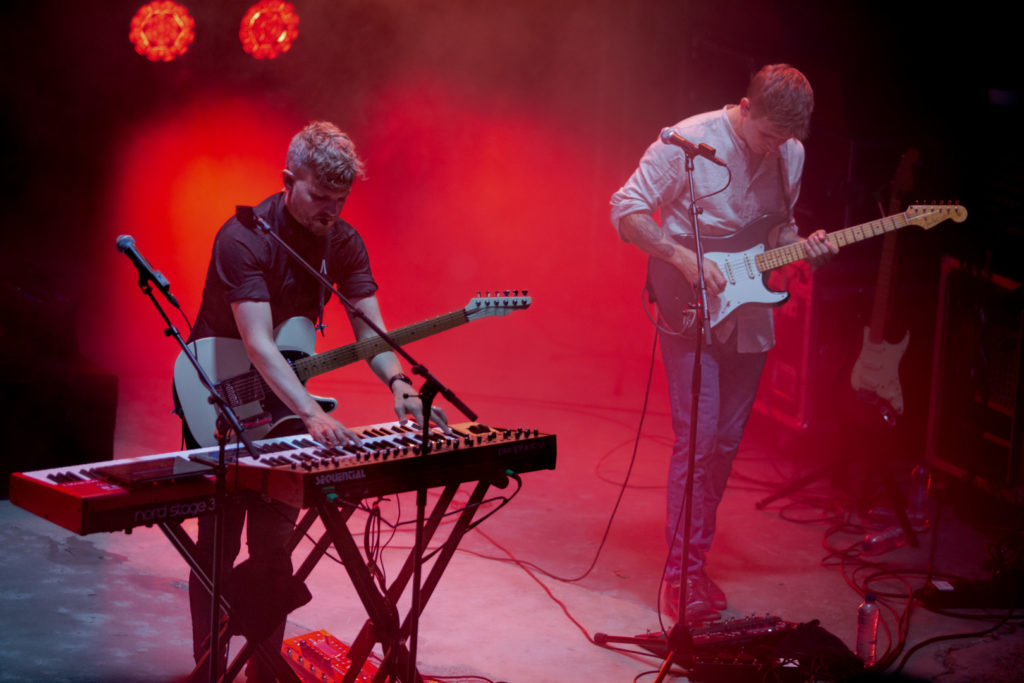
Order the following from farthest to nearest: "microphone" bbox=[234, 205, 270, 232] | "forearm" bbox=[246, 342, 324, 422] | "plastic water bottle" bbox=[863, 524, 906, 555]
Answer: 1. "plastic water bottle" bbox=[863, 524, 906, 555]
2. "forearm" bbox=[246, 342, 324, 422]
3. "microphone" bbox=[234, 205, 270, 232]

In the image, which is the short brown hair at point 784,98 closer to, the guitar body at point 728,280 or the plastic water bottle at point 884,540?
the guitar body at point 728,280

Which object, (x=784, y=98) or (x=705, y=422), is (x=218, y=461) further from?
(x=784, y=98)

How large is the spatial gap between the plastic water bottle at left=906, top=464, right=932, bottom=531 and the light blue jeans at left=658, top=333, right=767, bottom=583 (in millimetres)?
1636

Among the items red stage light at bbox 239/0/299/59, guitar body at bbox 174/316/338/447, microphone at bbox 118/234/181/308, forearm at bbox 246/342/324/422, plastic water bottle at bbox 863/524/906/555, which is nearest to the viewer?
microphone at bbox 118/234/181/308

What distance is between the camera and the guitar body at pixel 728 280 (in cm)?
393

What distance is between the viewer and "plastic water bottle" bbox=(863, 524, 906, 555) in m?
4.83

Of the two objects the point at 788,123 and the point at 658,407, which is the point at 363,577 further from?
the point at 658,407

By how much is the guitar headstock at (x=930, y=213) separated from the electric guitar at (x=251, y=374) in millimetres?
1845

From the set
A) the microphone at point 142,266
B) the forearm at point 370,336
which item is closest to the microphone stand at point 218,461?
the microphone at point 142,266

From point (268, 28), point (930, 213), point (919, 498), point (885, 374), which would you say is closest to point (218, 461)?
point (930, 213)

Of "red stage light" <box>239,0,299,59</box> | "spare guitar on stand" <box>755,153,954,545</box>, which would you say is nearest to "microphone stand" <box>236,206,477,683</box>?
→ "spare guitar on stand" <box>755,153,954,545</box>

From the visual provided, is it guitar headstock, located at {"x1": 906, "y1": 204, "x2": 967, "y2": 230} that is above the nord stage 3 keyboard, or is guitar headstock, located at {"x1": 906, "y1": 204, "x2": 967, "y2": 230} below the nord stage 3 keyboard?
above

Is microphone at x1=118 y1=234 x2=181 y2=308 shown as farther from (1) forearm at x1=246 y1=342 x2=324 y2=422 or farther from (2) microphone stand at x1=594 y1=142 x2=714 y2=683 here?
(2) microphone stand at x1=594 y1=142 x2=714 y2=683

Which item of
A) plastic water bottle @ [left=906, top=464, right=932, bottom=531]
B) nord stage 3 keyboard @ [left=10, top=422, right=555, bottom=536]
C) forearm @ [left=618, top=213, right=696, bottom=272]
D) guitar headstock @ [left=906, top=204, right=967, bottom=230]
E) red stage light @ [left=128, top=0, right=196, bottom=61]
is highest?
red stage light @ [left=128, top=0, right=196, bottom=61]
